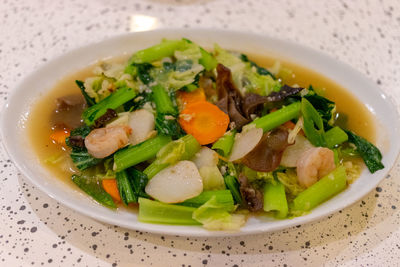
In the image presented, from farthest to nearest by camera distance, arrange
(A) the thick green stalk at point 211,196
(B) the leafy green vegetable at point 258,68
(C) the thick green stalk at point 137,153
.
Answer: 1. (B) the leafy green vegetable at point 258,68
2. (C) the thick green stalk at point 137,153
3. (A) the thick green stalk at point 211,196

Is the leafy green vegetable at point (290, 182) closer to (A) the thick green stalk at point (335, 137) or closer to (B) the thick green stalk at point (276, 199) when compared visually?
(B) the thick green stalk at point (276, 199)

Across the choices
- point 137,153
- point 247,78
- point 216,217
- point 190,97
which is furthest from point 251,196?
point 247,78

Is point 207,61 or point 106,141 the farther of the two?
point 207,61

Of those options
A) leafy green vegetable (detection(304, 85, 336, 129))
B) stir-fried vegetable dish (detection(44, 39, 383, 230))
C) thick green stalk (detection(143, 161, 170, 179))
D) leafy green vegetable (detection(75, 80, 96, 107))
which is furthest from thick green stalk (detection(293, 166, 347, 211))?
leafy green vegetable (detection(75, 80, 96, 107))

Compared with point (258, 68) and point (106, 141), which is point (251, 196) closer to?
point (106, 141)

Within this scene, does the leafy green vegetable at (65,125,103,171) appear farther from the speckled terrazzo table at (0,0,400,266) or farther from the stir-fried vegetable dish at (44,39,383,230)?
the speckled terrazzo table at (0,0,400,266)

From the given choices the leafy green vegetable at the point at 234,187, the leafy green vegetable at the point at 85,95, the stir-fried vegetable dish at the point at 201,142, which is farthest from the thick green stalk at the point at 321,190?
the leafy green vegetable at the point at 85,95

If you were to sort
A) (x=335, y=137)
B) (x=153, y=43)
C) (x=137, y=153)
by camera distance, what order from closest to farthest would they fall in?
(x=137, y=153) < (x=335, y=137) < (x=153, y=43)
